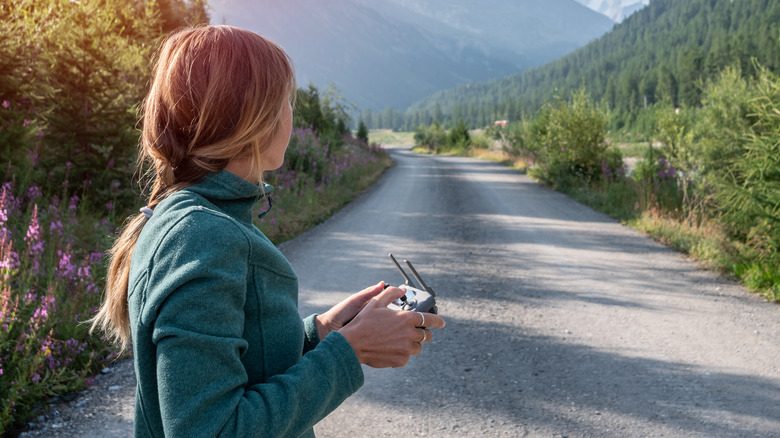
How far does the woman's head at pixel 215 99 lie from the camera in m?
1.08

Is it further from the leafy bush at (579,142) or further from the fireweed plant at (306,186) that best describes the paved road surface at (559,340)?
the leafy bush at (579,142)

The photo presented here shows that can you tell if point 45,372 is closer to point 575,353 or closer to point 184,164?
point 184,164

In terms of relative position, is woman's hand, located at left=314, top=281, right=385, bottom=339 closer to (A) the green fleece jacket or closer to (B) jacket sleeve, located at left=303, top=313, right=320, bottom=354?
(B) jacket sleeve, located at left=303, top=313, right=320, bottom=354

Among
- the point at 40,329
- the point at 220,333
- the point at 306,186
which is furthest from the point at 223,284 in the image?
the point at 306,186

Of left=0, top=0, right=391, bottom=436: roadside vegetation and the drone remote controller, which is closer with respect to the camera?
the drone remote controller

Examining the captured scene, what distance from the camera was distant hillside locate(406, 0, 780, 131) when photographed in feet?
279

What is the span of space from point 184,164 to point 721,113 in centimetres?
937

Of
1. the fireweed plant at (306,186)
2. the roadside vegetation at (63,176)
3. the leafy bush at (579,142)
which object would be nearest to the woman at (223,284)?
the roadside vegetation at (63,176)

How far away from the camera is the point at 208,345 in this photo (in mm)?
942

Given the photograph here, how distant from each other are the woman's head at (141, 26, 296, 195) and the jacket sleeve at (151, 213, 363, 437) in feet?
0.60

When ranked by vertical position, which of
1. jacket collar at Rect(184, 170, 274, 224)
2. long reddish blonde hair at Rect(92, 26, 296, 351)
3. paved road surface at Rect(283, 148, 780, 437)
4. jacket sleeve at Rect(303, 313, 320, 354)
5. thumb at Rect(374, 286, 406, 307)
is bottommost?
paved road surface at Rect(283, 148, 780, 437)

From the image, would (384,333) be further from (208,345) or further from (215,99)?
(215,99)

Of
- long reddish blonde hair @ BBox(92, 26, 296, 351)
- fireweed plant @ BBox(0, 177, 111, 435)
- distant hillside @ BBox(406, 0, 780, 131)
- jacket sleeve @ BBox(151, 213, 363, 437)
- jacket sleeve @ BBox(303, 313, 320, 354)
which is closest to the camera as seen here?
jacket sleeve @ BBox(151, 213, 363, 437)

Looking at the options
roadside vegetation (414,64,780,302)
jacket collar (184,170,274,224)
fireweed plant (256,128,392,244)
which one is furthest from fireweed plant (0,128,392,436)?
roadside vegetation (414,64,780,302)
